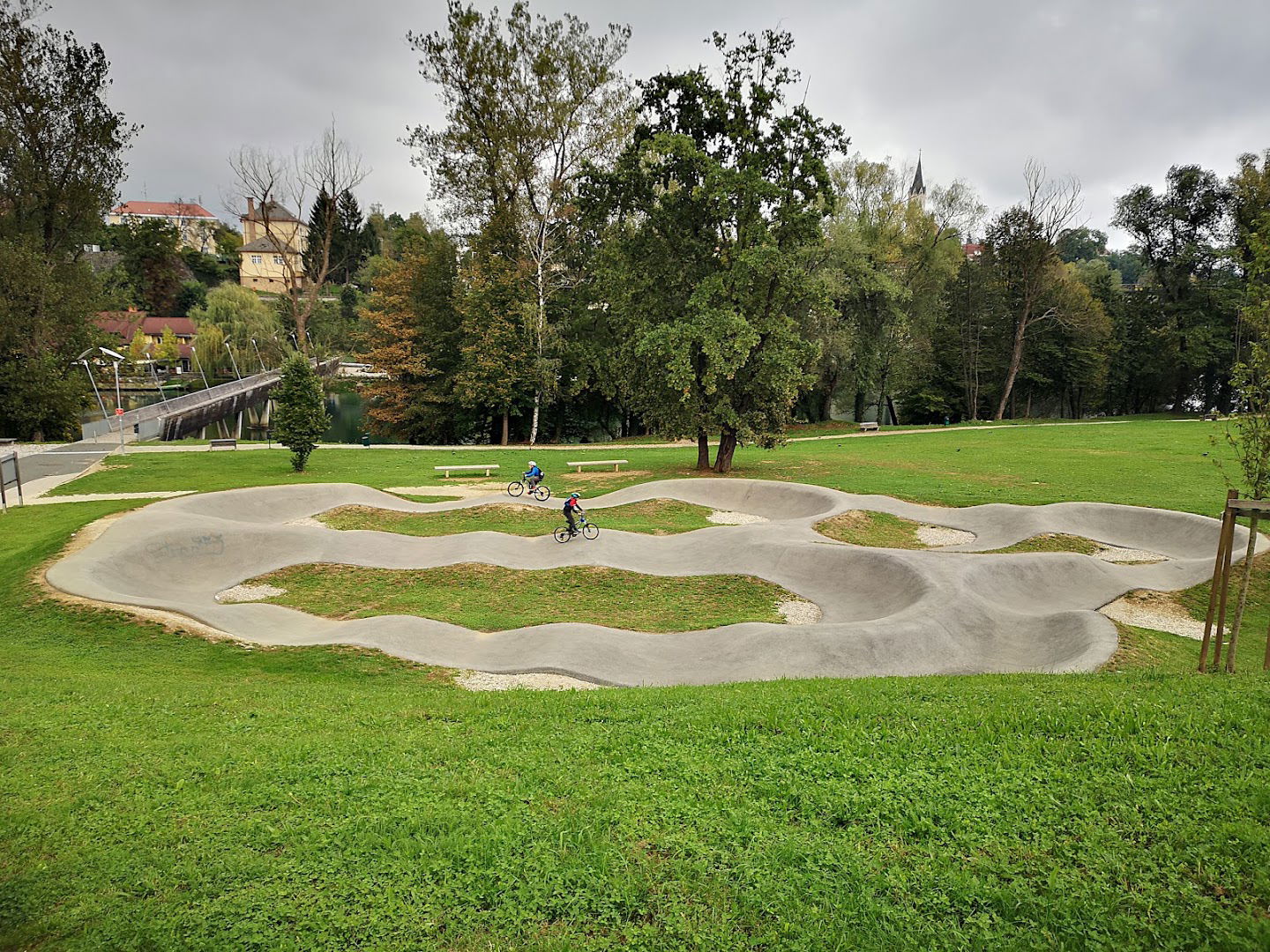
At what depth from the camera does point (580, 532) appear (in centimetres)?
1956

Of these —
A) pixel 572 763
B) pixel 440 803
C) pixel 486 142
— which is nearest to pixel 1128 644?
pixel 572 763

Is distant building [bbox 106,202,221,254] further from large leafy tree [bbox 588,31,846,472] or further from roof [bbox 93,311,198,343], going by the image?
large leafy tree [bbox 588,31,846,472]

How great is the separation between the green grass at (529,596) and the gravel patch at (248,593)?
20 centimetres

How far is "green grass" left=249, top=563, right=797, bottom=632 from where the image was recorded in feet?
47.8

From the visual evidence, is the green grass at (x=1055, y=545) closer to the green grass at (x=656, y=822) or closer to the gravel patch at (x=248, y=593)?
the green grass at (x=656, y=822)

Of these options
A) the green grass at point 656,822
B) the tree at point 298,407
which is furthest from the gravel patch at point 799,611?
the tree at point 298,407

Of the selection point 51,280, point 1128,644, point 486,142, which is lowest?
point 1128,644

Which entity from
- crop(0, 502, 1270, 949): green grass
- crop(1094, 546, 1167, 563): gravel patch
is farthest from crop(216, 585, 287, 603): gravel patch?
crop(1094, 546, 1167, 563): gravel patch

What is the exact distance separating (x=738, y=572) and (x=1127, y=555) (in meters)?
10.6

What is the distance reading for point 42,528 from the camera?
62.7 ft

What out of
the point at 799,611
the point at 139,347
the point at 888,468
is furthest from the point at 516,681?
the point at 139,347

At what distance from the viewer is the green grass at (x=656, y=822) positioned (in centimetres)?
436

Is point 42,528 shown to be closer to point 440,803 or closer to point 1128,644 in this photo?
point 440,803

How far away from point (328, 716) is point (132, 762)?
1.94 m
